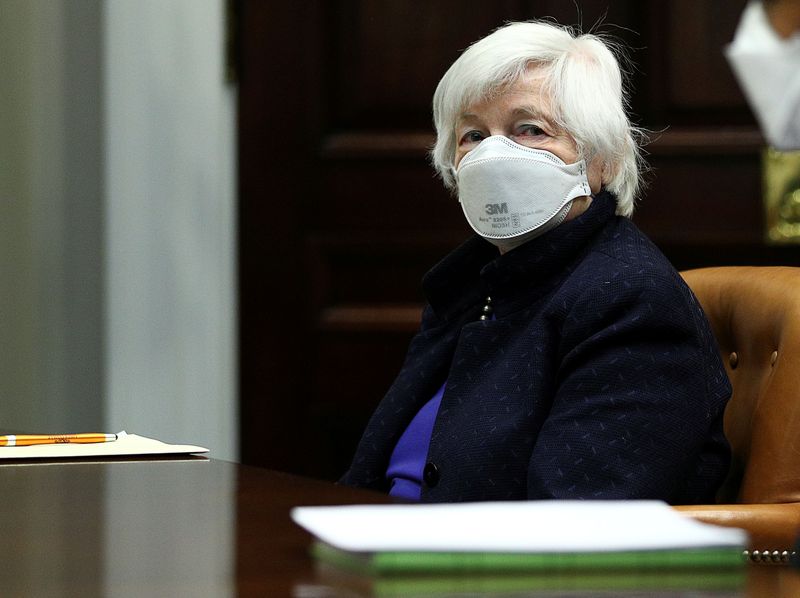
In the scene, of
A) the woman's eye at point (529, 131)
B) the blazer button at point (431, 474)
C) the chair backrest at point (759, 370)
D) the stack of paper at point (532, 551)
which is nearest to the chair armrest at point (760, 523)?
the chair backrest at point (759, 370)

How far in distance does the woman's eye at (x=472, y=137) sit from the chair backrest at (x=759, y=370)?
354mm

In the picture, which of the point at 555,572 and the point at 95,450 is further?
the point at 95,450

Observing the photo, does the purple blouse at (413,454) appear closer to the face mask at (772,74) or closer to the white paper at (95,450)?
the white paper at (95,450)

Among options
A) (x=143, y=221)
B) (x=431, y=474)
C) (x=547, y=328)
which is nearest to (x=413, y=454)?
(x=431, y=474)

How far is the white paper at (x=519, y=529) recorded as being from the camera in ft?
2.09

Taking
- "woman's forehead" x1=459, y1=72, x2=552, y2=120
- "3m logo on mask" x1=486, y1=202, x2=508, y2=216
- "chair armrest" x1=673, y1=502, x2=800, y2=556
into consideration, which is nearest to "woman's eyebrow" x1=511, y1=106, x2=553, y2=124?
"woman's forehead" x1=459, y1=72, x2=552, y2=120

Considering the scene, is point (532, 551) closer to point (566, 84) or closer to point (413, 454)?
point (413, 454)

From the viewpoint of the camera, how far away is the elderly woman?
1437 mm

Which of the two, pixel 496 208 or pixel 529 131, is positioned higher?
pixel 529 131

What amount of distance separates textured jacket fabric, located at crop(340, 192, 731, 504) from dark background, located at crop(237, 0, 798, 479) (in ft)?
3.42

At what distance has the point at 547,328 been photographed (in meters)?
1.55

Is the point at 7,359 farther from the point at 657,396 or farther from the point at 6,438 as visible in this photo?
the point at 657,396

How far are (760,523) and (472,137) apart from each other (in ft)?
2.21

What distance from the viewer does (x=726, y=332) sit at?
1759mm
